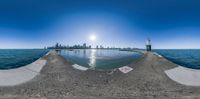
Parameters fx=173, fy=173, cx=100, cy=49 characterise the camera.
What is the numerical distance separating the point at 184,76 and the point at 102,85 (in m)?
6.58

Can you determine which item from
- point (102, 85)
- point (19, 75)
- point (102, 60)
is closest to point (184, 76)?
point (102, 85)

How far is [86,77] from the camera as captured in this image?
14234mm

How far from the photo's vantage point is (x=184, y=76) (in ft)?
45.1

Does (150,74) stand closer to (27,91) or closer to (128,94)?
(128,94)

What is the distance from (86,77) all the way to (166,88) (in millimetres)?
6150

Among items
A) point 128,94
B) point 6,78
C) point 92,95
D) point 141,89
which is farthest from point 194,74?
point 6,78

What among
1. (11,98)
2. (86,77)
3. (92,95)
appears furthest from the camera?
(86,77)

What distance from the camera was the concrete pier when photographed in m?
11.1

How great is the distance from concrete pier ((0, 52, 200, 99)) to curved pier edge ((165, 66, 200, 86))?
16.5 inches

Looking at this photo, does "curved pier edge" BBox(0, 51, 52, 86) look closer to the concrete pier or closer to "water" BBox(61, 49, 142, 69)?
the concrete pier

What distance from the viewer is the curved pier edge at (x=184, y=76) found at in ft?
42.4

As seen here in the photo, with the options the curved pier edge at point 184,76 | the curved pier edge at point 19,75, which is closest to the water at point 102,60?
the curved pier edge at point 184,76

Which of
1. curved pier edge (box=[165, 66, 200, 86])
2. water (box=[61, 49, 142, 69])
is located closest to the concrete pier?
curved pier edge (box=[165, 66, 200, 86])

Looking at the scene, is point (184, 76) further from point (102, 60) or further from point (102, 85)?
point (102, 60)
